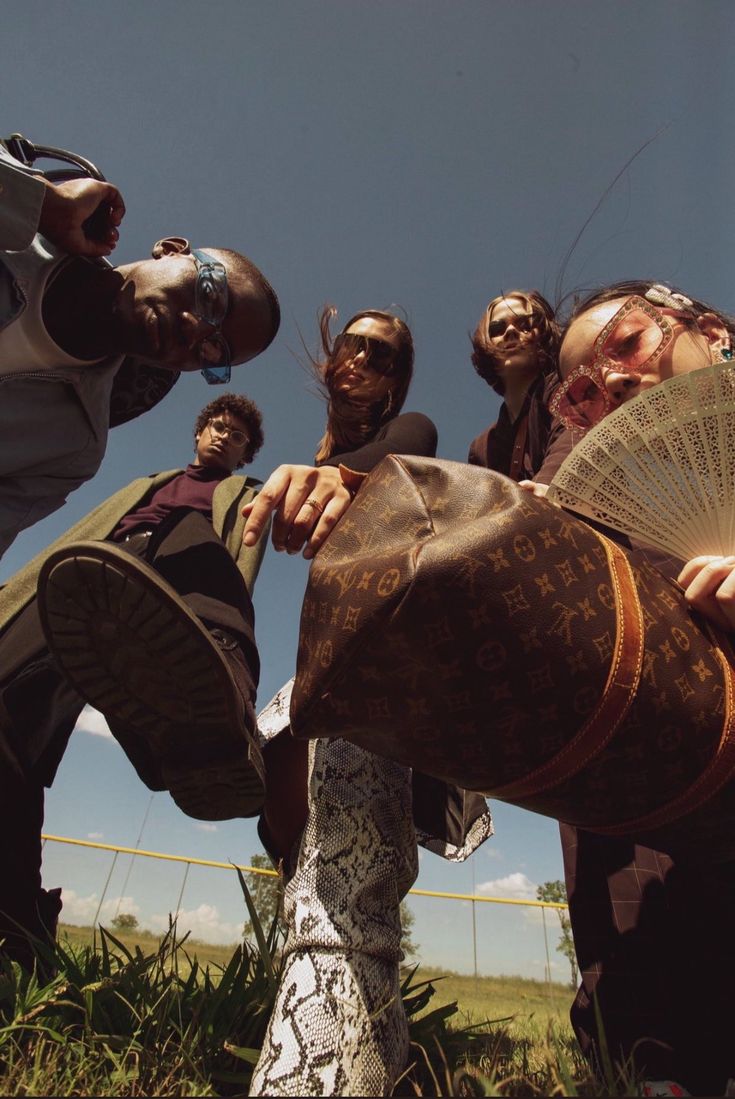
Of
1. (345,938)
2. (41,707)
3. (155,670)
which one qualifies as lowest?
(41,707)

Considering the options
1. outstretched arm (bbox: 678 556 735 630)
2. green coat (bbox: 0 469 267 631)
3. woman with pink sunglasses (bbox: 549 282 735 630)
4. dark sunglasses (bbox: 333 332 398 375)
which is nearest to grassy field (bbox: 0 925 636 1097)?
outstretched arm (bbox: 678 556 735 630)

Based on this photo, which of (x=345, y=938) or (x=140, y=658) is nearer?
(x=345, y=938)

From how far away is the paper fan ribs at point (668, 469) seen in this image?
90cm

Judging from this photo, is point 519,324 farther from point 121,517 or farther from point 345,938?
point 345,938

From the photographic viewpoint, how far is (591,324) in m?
1.44

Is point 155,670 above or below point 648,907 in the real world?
above

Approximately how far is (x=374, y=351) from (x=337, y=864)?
172cm

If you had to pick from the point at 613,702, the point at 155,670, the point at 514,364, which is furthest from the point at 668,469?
the point at 514,364

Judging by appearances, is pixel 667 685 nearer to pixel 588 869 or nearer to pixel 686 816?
pixel 686 816

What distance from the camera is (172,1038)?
125 centimetres

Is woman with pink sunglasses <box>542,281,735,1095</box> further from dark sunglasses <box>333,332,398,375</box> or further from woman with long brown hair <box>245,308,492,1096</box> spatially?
dark sunglasses <box>333,332,398,375</box>

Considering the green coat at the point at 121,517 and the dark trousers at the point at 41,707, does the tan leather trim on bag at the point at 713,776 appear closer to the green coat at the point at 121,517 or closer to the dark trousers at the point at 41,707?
the dark trousers at the point at 41,707

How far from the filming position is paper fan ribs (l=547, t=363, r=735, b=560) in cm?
90

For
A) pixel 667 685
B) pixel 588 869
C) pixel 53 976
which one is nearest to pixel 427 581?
pixel 667 685
